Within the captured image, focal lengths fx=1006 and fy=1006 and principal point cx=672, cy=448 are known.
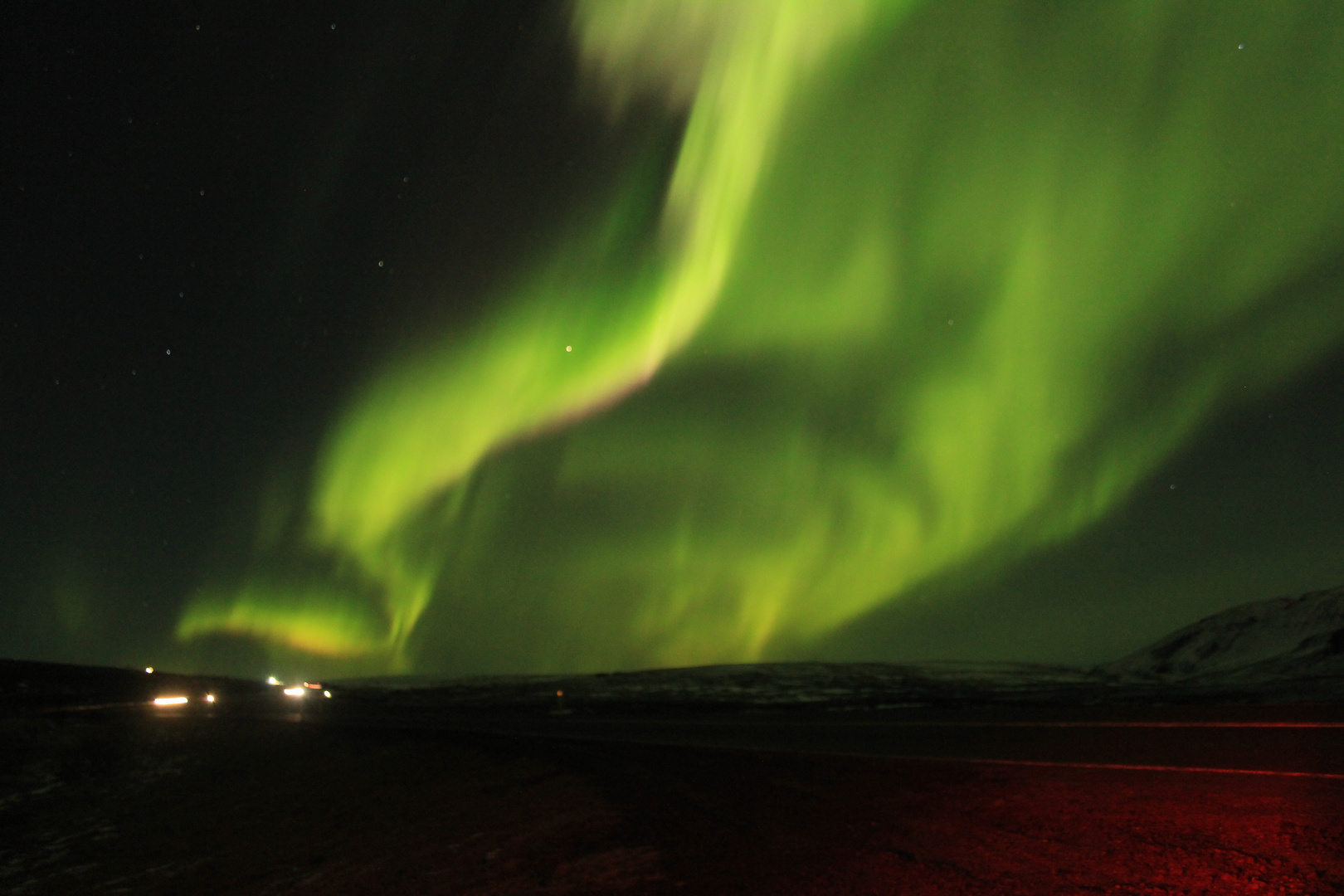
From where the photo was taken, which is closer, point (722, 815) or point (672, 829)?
point (672, 829)

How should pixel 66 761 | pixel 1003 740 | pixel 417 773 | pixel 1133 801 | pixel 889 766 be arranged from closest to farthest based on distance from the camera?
pixel 1133 801 < pixel 889 766 < pixel 1003 740 < pixel 417 773 < pixel 66 761

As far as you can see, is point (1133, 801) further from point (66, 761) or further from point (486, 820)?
point (66, 761)

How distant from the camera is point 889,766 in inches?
631

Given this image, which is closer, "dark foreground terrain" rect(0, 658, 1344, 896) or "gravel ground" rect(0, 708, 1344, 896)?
"gravel ground" rect(0, 708, 1344, 896)

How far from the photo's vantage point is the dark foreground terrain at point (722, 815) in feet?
31.1

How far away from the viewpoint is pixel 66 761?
118 feet

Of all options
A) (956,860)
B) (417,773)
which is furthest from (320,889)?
(417,773)

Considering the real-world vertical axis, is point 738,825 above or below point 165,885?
above

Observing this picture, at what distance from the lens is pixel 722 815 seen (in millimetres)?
13344

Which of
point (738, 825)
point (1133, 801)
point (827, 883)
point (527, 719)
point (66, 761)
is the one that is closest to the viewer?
point (827, 883)

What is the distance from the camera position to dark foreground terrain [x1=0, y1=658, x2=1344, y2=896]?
9.48 metres

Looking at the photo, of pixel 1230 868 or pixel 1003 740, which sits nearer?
pixel 1230 868

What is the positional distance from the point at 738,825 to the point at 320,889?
593 cm

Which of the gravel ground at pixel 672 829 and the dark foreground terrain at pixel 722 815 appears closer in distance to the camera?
the gravel ground at pixel 672 829
